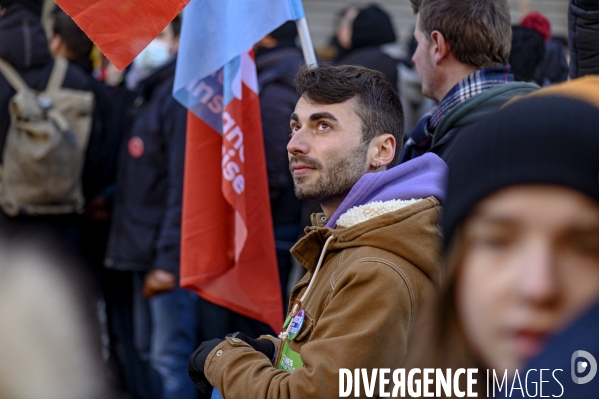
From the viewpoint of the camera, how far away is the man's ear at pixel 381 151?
281cm

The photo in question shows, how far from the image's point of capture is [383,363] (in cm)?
219

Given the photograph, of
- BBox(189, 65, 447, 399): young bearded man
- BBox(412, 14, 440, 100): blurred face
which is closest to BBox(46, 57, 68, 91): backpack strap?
BBox(412, 14, 440, 100): blurred face

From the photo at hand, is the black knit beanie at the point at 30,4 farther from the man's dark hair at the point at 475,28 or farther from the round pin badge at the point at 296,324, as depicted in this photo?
the round pin badge at the point at 296,324

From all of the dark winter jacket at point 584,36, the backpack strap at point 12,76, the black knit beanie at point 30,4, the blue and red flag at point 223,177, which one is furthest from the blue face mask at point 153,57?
the dark winter jacket at point 584,36

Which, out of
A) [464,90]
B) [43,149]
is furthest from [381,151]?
[43,149]

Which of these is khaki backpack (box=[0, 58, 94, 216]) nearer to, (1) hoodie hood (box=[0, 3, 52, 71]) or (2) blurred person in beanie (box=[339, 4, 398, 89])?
(1) hoodie hood (box=[0, 3, 52, 71])

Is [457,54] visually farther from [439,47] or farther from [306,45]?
[306,45]

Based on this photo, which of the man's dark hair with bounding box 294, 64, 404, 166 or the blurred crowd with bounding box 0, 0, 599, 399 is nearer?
the man's dark hair with bounding box 294, 64, 404, 166

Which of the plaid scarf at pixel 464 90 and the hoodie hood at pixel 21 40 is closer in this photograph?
the plaid scarf at pixel 464 90

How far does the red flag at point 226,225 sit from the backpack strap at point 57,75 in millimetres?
1881

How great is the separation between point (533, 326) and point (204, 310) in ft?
12.6

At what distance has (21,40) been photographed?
5188 mm

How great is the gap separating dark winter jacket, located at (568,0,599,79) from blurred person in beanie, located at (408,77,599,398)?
214 centimetres

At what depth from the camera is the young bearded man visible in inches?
87.3
